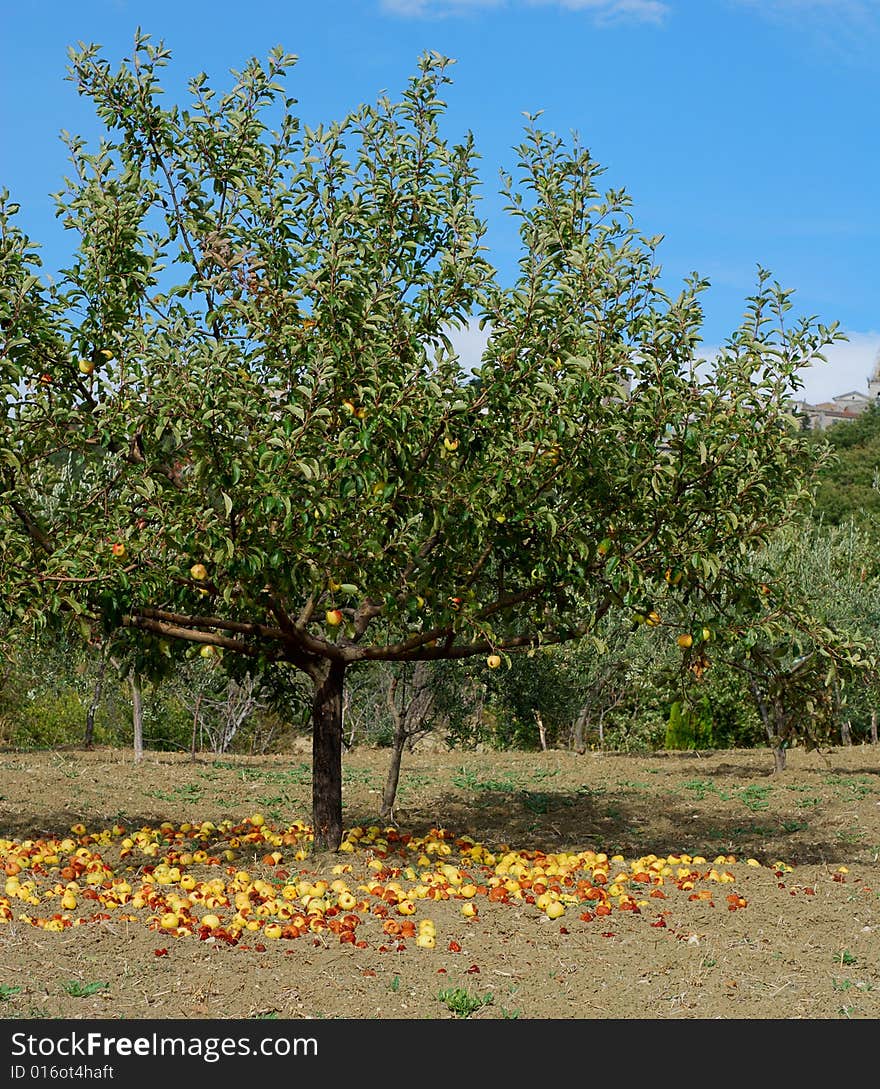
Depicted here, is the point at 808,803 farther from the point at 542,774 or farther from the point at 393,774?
the point at 393,774

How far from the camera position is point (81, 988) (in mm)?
6219

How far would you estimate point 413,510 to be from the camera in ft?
26.6

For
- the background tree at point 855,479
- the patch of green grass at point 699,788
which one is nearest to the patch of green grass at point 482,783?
the patch of green grass at point 699,788

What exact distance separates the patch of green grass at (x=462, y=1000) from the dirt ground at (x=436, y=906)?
1 centimetres

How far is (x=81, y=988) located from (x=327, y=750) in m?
3.64

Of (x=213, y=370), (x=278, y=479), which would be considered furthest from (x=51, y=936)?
(x=213, y=370)

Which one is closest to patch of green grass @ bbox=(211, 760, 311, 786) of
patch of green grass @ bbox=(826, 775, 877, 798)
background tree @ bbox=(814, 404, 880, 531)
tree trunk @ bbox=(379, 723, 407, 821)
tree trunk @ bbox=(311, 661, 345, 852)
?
tree trunk @ bbox=(379, 723, 407, 821)

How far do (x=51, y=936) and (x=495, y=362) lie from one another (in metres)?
4.98

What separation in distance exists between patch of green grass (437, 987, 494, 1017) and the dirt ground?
11 millimetres

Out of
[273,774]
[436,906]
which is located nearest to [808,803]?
[273,774]

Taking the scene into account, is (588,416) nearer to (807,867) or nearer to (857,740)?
(807,867)

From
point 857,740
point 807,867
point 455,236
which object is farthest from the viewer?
point 857,740

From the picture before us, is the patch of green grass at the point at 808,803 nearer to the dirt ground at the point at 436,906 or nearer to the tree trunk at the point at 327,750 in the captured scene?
the dirt ground at the point at 436,906

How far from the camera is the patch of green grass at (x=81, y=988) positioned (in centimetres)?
612
